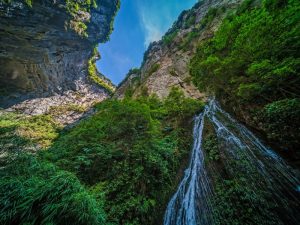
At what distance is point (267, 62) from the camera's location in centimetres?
590

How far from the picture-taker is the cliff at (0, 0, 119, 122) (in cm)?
2097

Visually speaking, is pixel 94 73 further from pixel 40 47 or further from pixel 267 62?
pixel 267 62

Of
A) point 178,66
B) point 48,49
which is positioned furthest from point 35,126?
point 178,66

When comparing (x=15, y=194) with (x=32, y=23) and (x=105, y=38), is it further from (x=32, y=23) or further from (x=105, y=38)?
(x=105, y=38)

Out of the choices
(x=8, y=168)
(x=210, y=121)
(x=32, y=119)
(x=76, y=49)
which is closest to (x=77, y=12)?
(x=76, y=49)

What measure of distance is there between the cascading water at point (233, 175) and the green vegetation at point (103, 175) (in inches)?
21.2

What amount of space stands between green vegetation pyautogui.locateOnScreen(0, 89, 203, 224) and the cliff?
19.1 meters

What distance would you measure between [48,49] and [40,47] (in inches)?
49.5

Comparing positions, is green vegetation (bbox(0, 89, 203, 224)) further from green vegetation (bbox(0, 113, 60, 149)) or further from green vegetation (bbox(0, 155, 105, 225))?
green vegetation (bbox(0, 113, 60, 149))

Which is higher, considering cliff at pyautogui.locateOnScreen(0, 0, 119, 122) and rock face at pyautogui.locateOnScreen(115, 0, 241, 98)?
cliff at pyautogui.locateOnScreen(0, 0, 119, 122)

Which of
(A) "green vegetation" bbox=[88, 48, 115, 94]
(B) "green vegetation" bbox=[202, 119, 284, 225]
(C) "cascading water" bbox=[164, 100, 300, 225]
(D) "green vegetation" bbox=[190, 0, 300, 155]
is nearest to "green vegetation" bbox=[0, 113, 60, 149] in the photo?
(C) "cascading water" bbox=[164, 100, 300, 225]

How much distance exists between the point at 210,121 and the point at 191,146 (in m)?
2.13

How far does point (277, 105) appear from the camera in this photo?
229 inches

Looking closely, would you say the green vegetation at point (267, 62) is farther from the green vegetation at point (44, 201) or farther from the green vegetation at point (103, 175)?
the green vegetation at point (44, 201)
